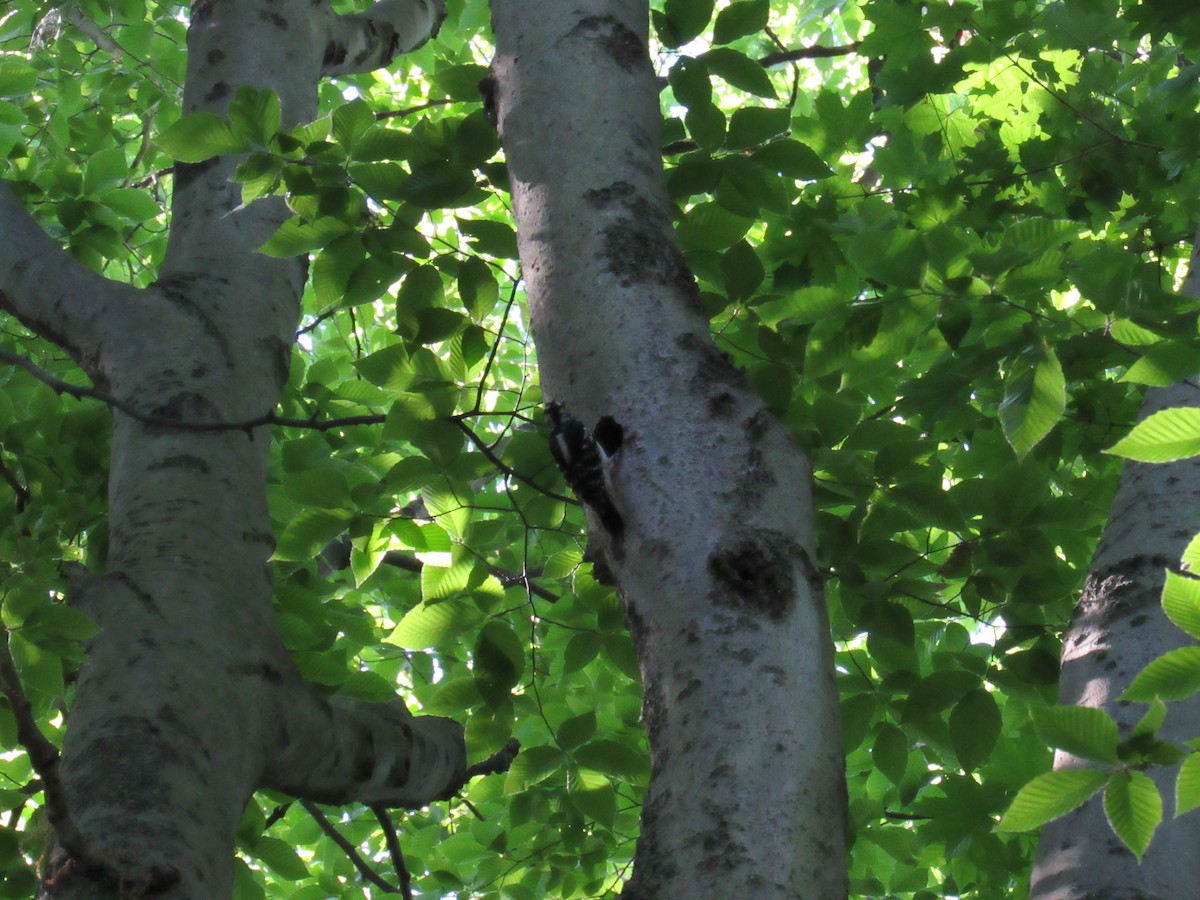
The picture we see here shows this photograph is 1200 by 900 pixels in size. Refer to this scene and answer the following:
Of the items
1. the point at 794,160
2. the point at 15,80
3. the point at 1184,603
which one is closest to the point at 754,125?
the point at 794,160

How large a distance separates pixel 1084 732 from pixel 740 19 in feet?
4.98

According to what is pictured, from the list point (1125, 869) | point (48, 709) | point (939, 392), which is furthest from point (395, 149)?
point (48, 709)

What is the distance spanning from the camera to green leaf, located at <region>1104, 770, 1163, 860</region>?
3.95 ft

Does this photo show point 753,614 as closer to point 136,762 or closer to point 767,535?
point 767,535

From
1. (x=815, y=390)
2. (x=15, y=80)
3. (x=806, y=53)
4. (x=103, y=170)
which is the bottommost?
(x=815, y=390)

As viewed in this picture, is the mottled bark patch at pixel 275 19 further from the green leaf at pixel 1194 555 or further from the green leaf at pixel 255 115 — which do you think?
the green leaf at pixel 1194 555

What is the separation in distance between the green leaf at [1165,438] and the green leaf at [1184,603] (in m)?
0.14

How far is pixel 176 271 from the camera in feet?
8.97

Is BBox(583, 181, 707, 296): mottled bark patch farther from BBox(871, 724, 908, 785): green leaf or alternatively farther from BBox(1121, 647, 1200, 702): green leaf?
BBox(871, 724, 908, 785): green leaf

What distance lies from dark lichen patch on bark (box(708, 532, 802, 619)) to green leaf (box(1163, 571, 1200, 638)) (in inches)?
15.7

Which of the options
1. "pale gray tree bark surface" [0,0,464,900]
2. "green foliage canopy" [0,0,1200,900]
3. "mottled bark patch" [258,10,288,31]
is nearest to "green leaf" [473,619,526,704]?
"green foliage canopy" [0,0,1200,900]

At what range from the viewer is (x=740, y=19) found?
218cm

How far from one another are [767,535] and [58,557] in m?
1.92

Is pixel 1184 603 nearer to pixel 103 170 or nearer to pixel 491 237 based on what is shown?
pixel 491 237
